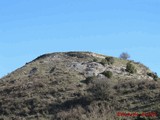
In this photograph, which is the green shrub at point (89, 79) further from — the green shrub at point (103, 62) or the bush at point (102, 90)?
the green shrub at point (103, 62)

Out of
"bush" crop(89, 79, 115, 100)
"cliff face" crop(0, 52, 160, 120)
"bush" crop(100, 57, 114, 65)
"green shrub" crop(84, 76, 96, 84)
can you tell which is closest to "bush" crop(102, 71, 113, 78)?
"cliff face" crop(0, 52, 160, 120)

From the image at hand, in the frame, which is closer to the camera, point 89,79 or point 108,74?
point 89,79

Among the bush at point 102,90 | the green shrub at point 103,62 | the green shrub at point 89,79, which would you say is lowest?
the bush at point 102,90

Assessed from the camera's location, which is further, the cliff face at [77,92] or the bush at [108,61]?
the bush at [108,61]

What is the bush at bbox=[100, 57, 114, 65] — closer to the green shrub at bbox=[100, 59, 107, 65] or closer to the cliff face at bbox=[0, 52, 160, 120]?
the green shrub at bbox=[100, 59, 107, 65]

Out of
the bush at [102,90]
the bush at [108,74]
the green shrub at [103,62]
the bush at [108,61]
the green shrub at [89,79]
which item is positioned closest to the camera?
the bush at [102,90]

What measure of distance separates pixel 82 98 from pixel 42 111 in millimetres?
4566

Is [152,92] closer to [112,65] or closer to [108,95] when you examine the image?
Answer: [108,95]

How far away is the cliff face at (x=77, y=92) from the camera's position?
4275cm

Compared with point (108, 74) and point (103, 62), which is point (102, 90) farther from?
point (103, 62)

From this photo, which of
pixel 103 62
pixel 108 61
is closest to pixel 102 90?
pixel 103 62

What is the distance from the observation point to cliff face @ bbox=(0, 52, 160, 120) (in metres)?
42.8

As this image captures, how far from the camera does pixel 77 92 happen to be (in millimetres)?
49094

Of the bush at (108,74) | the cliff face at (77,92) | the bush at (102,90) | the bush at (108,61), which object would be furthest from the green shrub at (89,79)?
the bush at (108,61)
